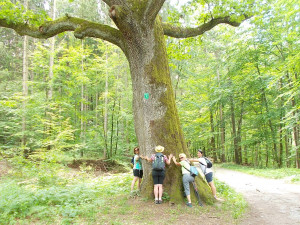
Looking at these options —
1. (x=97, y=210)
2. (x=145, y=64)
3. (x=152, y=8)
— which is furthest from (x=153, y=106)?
(x=97, y=210)

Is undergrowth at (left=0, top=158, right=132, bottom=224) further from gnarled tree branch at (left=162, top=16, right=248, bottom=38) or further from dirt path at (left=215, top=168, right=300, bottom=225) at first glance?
gnarled tree branch at (left=162, top=16, right=248, bottom=38)

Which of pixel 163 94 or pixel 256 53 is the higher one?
pixel 256 53

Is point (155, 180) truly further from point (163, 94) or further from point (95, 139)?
point (95, 139)

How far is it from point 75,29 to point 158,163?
449 cm

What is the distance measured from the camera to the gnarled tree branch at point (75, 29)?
19.4 feet

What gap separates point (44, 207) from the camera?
4836 mm

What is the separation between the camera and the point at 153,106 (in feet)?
19.1

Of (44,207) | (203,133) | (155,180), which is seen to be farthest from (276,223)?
(203,133)

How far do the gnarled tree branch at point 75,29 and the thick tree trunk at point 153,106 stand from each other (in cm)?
65

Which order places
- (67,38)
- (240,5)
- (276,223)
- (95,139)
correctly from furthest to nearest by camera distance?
(67,38) < (95,139) < (240,5) < (276,223)

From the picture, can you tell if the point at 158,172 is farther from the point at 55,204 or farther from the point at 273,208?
the point at 273,208

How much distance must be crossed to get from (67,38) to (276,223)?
23.9 m

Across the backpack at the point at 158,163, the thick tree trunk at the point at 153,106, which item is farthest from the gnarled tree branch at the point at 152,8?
the backpack at the point at 158,163

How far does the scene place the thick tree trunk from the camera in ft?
18.8
